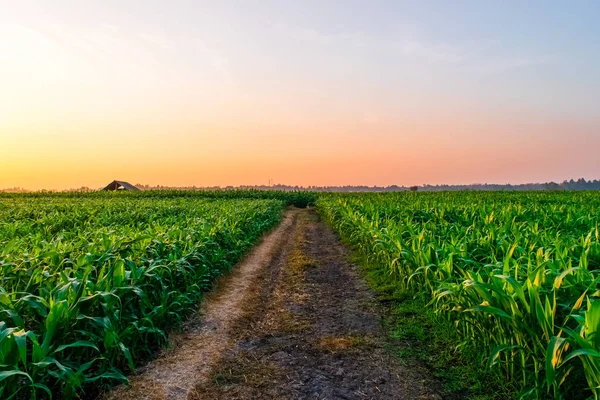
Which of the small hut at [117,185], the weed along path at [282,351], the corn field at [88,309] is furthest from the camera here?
the small hut at [117,185]

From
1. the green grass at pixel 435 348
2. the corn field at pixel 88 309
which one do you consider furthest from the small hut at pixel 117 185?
the green grass at pixel 435 348

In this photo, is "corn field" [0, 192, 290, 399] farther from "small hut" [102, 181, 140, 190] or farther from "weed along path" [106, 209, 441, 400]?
"small hut" [102, 181, 140, 190]

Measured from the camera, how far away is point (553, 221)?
1230 centimetres

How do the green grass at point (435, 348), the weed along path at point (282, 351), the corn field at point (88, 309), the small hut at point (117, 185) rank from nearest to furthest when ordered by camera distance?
the corn field at point (88, 309)
the green grass at point (435, 348)
the weed along path at point (282, 351)
the small hut at point (117, 185)

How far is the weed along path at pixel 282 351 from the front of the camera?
432 centimetres

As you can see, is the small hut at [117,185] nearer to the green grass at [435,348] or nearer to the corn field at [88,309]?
the corn field at [88,309]

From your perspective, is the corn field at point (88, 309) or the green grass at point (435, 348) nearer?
the corn field at point (88, 309)

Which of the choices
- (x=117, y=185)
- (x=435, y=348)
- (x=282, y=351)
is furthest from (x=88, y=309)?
(x=117, y=185)

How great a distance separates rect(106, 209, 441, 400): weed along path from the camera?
14.2 ft

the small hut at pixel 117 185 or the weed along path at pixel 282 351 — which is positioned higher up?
the small hut at pixel 117 185

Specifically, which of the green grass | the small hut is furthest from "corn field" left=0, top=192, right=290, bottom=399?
the small hut

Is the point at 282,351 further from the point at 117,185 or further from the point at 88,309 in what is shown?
the point at 117,185

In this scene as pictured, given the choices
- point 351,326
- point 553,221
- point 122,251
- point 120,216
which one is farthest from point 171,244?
point 553,221

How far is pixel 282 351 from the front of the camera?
212 inches
